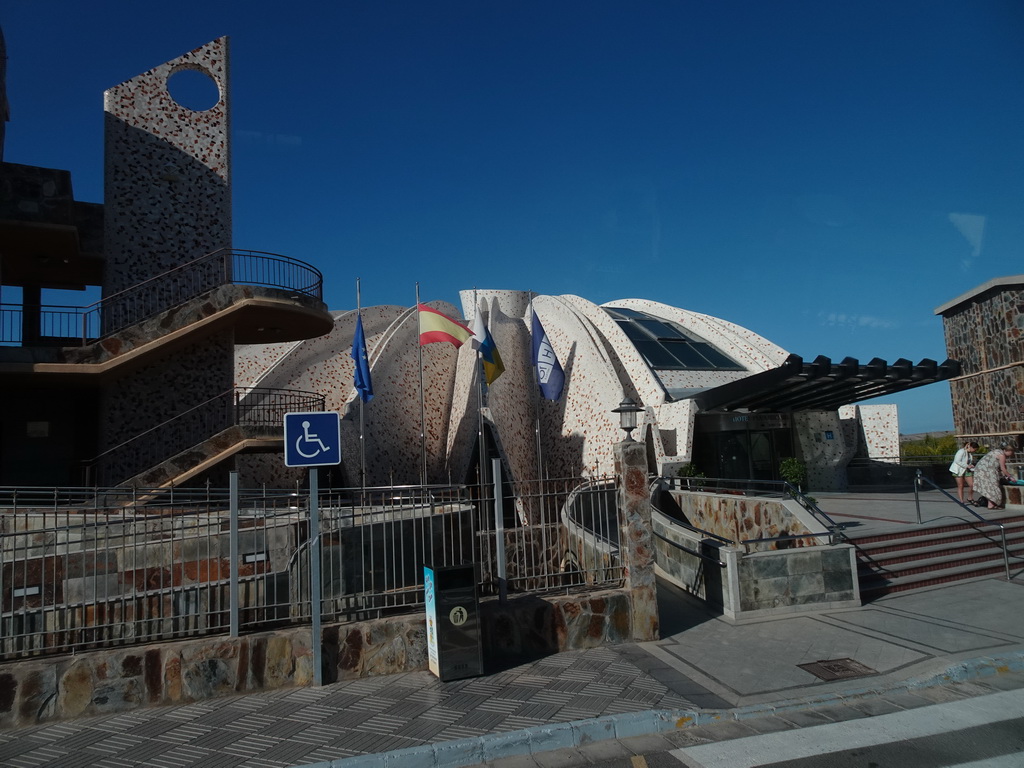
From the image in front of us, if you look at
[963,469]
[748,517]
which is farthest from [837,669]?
[963,469]

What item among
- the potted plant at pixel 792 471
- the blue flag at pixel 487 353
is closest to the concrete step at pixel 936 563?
the potted plant at pixel 792 471

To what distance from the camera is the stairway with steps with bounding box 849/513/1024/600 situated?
34.2 feet

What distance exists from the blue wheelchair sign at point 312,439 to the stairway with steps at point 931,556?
778cm

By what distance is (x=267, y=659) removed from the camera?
6.80m

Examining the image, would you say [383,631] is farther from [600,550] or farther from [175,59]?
[175,59]

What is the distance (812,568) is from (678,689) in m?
3.92

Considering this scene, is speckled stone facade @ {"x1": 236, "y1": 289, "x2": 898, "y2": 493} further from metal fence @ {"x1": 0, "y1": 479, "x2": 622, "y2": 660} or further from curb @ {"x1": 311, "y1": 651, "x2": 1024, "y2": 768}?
curb @ {"x1": 311, "y1": 651, "x2": 1024, "y2": 768}

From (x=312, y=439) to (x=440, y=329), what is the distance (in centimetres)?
1151

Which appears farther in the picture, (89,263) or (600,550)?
(89,263)

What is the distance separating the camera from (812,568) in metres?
9.41

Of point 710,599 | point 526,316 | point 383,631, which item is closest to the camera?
point 383,631

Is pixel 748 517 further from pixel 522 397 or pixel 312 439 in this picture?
pixel 522 397

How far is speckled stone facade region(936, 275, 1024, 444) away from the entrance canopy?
3254mm


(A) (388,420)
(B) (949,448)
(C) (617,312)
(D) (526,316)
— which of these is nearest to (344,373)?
(A) (388,420)
